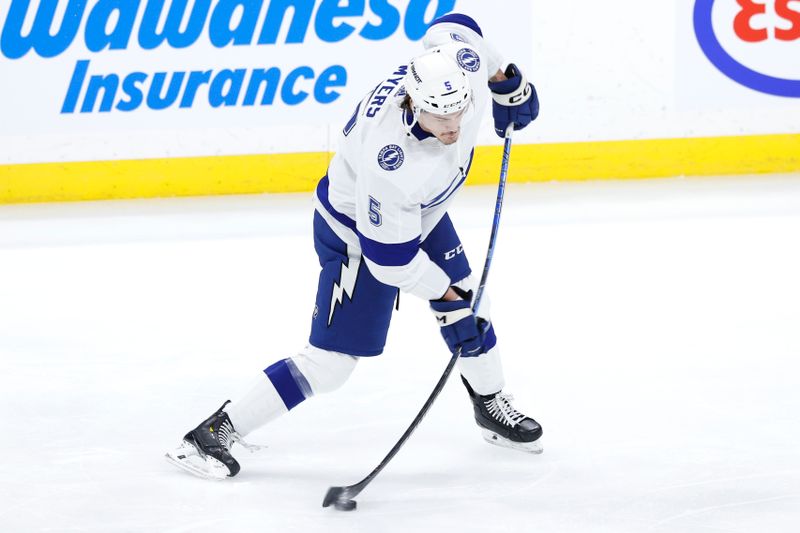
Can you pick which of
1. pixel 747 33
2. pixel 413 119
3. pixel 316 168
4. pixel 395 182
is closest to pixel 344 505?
pixel 395 182

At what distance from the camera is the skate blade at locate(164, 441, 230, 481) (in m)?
2.65

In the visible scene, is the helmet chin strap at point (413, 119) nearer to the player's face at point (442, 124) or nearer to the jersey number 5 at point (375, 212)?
the player's face at point (442, 124)

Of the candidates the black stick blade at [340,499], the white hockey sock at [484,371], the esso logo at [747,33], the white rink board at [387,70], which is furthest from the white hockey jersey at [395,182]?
the esso logo at [747,33]

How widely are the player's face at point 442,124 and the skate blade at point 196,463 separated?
37.0 inches

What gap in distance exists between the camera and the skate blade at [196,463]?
2.65m

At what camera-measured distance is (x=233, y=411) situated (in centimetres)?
270

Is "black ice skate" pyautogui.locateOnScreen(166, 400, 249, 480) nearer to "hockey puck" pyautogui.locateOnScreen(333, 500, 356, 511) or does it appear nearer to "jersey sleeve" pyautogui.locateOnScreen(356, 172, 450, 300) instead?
"hockey puck" pyautogui.locateOnScreen(333, 500, 356, 511)

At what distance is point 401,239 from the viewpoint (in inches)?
91.4

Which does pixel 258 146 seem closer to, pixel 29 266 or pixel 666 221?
pixel 29 266

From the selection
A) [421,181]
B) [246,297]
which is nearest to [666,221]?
[246,297]

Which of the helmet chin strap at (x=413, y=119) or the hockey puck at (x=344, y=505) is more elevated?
the helmet chin strap at (x=413, y=119)

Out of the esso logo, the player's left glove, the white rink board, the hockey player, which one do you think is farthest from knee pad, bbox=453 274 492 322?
the esso logo

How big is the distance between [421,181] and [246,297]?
208cm

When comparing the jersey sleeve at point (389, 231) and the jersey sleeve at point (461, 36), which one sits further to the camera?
the jersey sleeve at point (461, 36)
